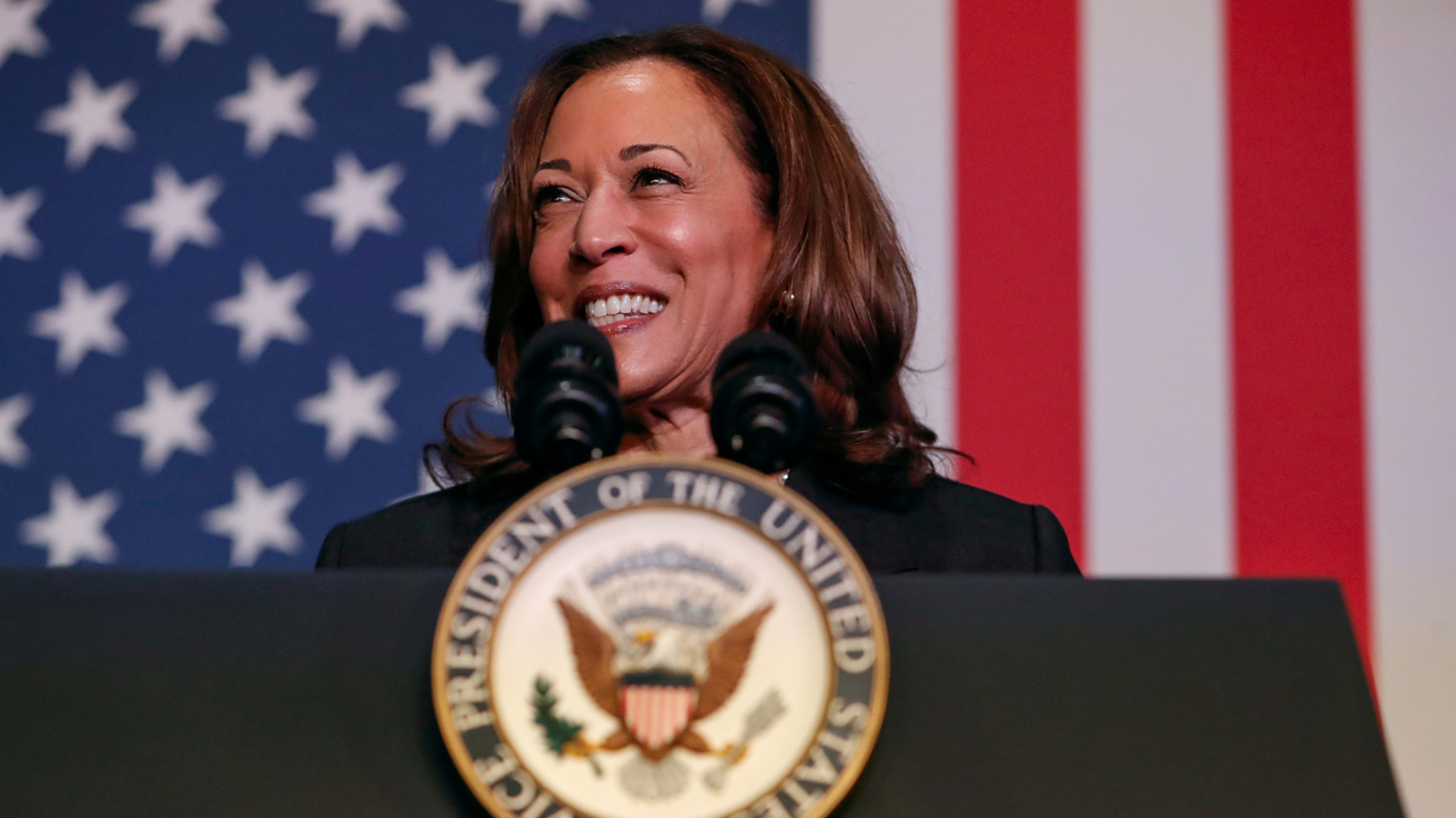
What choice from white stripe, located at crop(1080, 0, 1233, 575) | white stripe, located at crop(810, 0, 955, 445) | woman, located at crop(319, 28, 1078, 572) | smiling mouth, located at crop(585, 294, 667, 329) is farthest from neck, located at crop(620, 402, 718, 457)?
white stripe, located at crop(1080, 0, 1233, 575)

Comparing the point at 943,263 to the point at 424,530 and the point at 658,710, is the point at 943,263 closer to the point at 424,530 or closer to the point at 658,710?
the point at 424,530

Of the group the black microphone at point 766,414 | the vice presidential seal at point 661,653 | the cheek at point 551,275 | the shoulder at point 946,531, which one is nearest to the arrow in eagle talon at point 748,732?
the vice presidential seal at point 661,653

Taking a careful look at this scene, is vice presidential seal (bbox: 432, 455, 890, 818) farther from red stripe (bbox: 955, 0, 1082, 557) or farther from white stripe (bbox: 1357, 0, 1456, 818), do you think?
white stripe (bbox: 1357, 0, 1456, 818)

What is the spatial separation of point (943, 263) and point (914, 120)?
28 cm

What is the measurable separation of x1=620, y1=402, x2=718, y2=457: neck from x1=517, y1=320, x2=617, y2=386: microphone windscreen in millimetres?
662

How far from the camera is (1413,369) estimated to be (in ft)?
6.87

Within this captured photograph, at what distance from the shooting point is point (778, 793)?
0.55 metres

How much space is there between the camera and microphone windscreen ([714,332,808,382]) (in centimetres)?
63

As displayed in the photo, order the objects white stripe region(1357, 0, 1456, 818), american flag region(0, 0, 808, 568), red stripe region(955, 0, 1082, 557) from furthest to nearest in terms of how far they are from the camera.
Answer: american flag region(0, 0, 808, 568), red stripe region(955, 0, 1082, 557), white stripe region(1357, 0, 1456, 818)

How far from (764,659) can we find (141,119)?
2214 millimetres

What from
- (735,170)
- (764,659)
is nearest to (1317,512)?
(735,170)

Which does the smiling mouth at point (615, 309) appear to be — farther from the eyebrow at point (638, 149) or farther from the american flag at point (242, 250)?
the american flag at point (242, 250)

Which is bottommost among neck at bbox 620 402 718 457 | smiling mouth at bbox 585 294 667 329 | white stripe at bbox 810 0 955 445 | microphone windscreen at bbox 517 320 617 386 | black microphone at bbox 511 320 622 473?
black microphone at bbox 511 320 622 473

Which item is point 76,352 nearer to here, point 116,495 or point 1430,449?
point 116,495
